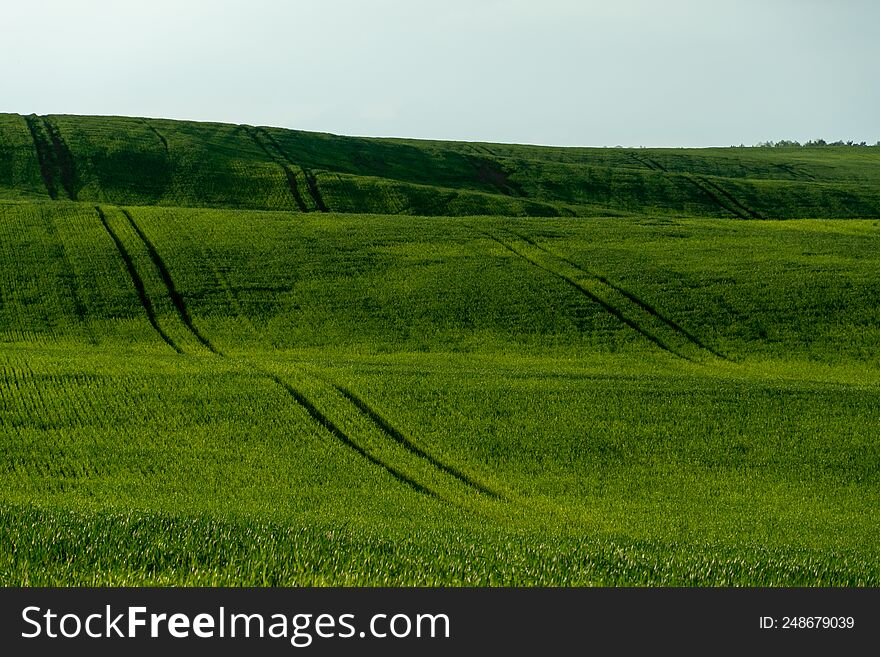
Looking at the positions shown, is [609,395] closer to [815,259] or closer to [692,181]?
[815,259]

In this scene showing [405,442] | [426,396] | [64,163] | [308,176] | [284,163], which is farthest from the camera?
[284,163]

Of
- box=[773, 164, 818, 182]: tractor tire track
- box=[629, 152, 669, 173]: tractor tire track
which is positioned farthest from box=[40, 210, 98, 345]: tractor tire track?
box=[773, 164, 818, 182]: tractor tire track

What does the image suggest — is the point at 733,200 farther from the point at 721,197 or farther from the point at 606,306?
the point at 606,306

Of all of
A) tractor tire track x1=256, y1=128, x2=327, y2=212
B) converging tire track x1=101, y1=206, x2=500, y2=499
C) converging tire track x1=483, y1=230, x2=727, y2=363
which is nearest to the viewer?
converging tire track x1=101, y1=206, x2=500, y2=499

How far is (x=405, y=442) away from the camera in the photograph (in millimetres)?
24609

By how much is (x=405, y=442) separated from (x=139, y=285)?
80.4ft

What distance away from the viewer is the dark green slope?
75938 mm

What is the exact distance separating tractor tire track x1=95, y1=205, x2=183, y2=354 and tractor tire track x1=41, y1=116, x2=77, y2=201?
76.3 ft

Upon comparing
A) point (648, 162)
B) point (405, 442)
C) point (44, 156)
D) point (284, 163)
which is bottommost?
point (405, 442)

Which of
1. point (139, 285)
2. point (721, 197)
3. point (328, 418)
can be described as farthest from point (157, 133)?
point (328, 418)

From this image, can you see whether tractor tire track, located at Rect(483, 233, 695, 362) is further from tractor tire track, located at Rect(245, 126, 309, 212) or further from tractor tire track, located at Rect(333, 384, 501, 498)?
tractor tire track, located at Rect(245, 126, 309, 212)

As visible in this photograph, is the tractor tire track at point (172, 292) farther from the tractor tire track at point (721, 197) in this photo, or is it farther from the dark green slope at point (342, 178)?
the tractor tire track at point (721, 197)

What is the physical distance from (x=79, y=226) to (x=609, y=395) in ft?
121

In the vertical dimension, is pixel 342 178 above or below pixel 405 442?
above
